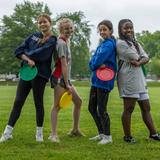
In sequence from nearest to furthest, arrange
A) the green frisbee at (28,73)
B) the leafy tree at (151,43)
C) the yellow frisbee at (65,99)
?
the green frisbee at (28,73), the yellow frisbee at (65,99), the leafy tree at (151,43)

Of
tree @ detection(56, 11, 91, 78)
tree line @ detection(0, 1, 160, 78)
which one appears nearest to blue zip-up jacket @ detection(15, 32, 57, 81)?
tree line @ detection(0, 1, 160, 78)

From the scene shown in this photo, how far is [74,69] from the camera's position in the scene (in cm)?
9419

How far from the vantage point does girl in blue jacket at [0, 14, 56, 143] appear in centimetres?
754

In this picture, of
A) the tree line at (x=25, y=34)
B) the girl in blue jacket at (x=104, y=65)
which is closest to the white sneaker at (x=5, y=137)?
the girl in blue jacket at (x=104, y=65)

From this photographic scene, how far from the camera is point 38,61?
24.8 ft

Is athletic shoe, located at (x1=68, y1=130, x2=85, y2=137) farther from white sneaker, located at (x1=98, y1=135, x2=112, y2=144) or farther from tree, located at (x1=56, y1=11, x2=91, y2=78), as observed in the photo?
tree, located at (x1=56, y1=11, x2=91, y2=78)

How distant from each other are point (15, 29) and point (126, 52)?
7860 centimetres

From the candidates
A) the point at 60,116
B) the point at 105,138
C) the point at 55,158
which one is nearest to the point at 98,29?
the point at 105,138

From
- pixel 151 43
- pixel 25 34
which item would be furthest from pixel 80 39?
pixel 151 43

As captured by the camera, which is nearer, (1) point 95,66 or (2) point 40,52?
(2) point 40,52

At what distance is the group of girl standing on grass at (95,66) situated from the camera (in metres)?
7.57

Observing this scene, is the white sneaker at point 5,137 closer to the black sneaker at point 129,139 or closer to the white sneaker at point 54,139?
the white sneaker at point 54,139

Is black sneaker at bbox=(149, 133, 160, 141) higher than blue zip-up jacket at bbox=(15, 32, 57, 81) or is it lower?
lower

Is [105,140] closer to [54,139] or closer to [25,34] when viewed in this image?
[54,139]
